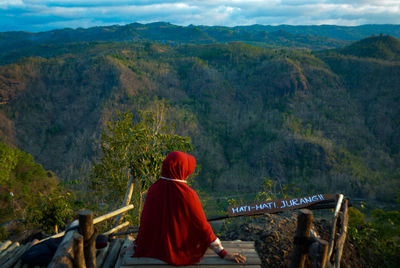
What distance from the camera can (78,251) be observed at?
2.55 metres

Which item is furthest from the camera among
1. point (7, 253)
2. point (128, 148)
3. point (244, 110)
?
point (244, 110)

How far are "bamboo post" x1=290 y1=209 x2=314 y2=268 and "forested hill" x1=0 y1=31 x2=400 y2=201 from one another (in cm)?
2268

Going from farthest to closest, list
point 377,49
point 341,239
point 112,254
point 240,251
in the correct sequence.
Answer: point 377,49 < point 112,254 < point 341,239 < point 240,251

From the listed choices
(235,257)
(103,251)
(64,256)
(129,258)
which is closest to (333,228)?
(235,257)

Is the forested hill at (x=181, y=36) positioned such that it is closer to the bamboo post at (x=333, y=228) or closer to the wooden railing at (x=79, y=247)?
the bamboo post at (x=333, y=228)

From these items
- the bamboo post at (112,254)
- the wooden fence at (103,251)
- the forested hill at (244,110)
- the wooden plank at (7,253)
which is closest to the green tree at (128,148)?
the bamboo post at (112,254)

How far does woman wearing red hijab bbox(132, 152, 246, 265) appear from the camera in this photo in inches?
106

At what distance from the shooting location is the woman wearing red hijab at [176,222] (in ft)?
8.87

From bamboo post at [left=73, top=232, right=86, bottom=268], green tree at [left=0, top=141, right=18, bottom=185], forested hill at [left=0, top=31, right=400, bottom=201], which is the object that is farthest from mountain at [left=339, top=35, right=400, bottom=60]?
bamboo post at [left=73, top=232, right=86, bottom=268]

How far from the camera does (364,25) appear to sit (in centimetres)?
13650

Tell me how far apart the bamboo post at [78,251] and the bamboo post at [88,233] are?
8 centimetres

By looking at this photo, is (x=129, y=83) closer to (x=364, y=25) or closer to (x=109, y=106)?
(x=109, y=106)

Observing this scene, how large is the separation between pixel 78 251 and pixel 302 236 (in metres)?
2.04

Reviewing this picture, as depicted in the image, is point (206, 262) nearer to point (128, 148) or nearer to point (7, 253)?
point (7, 253)
